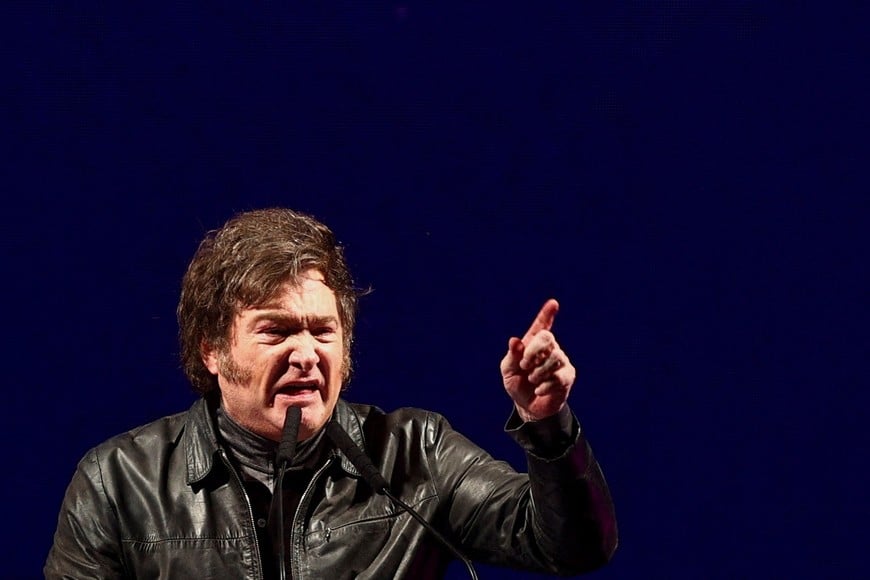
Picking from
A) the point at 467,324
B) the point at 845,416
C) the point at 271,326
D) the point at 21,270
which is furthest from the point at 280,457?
the point at 845,416

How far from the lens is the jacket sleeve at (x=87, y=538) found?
2314mm

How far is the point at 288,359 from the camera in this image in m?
2.24

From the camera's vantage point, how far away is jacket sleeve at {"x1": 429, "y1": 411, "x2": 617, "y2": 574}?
78.1 inches

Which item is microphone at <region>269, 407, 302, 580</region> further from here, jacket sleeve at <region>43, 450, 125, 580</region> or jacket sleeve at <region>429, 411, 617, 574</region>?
jacket sleeve at <region>43, 450, 125, 580</region>

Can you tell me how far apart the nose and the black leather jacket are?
236 mm

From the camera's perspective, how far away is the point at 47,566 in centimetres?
238

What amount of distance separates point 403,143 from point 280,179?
0.95ft

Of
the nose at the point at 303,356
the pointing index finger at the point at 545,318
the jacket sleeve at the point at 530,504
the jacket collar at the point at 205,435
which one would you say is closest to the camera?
the pointing index finger at the point at 545,318

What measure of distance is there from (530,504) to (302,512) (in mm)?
440

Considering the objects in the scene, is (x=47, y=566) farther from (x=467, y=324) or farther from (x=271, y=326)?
(x=467, y=324)

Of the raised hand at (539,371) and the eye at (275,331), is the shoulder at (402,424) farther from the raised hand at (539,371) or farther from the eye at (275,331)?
the raised hand at (539,371)

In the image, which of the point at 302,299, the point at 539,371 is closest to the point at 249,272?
the point at 302,299

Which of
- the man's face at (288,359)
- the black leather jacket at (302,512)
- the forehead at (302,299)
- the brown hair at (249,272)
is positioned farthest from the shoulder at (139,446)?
the forehead at (302,299)

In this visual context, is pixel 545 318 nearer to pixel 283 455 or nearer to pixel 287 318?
pixel 283 455
